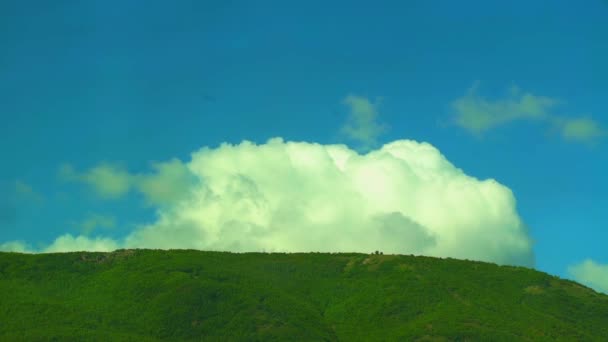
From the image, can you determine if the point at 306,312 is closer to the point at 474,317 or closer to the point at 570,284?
the point at 474,317

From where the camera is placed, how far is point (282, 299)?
126m

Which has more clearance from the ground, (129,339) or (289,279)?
(289,279)

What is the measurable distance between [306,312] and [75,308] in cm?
3418

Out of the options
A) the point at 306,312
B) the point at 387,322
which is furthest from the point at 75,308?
the point at 387,322

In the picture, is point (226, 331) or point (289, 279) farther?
point (289, 279)

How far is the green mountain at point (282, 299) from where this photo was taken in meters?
116

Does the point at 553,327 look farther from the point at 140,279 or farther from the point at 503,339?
the point at 140,279

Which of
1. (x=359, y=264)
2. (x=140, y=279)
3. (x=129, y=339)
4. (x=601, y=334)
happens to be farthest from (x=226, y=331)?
(x=601, y=334)

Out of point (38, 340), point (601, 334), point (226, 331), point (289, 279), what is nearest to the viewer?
point (38, 340)

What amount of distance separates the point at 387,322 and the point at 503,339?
17.1 meters

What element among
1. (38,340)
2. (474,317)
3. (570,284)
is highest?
(570,284)

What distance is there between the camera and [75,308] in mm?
121250

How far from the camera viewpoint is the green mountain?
4555 inches

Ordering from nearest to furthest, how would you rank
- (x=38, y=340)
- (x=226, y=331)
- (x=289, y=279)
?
(x=38, y=340)
(x=226, y=331)
(x=289, y=279)
